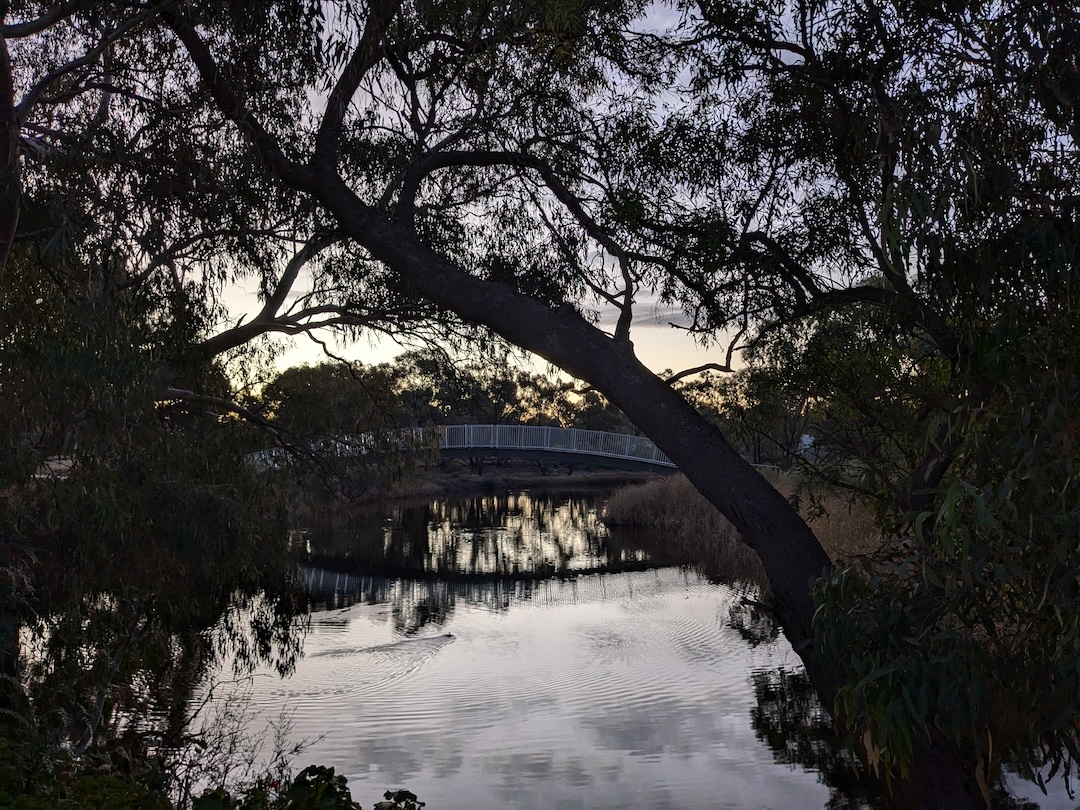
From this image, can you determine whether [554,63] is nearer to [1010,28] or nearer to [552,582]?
[1010,28]

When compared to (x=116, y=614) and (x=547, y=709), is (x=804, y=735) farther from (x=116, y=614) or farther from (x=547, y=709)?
(x=116, y=614)

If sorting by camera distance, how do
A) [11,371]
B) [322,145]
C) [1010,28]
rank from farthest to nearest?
[11,371] < [322,145] < [1010,28]

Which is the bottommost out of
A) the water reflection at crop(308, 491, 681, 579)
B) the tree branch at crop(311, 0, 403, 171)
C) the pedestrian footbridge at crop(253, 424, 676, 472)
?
the water reflection at crop(308, 491, 681, 579)

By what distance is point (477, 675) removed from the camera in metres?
8.57

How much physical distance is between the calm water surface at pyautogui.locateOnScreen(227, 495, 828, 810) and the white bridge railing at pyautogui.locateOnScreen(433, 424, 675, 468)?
7976 mm

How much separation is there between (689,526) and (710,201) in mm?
11532

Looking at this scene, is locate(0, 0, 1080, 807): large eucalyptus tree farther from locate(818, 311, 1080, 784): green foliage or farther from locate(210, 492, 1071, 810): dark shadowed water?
locate(210, 492, 1071, 810): dark shadowed water

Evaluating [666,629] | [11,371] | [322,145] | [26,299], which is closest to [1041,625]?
[322,145]

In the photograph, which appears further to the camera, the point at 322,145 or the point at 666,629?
the point at 666,629

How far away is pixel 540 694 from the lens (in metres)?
8.01

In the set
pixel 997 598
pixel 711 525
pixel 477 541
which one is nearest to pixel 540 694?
pixel 997 598

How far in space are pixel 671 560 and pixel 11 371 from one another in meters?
10.5

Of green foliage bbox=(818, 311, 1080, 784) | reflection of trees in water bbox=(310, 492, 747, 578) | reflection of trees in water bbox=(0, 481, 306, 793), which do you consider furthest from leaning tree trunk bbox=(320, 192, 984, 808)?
reflection of trees in water bbox=(310, 492, 747, 578)

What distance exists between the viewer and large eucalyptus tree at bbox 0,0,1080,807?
2.77 m
